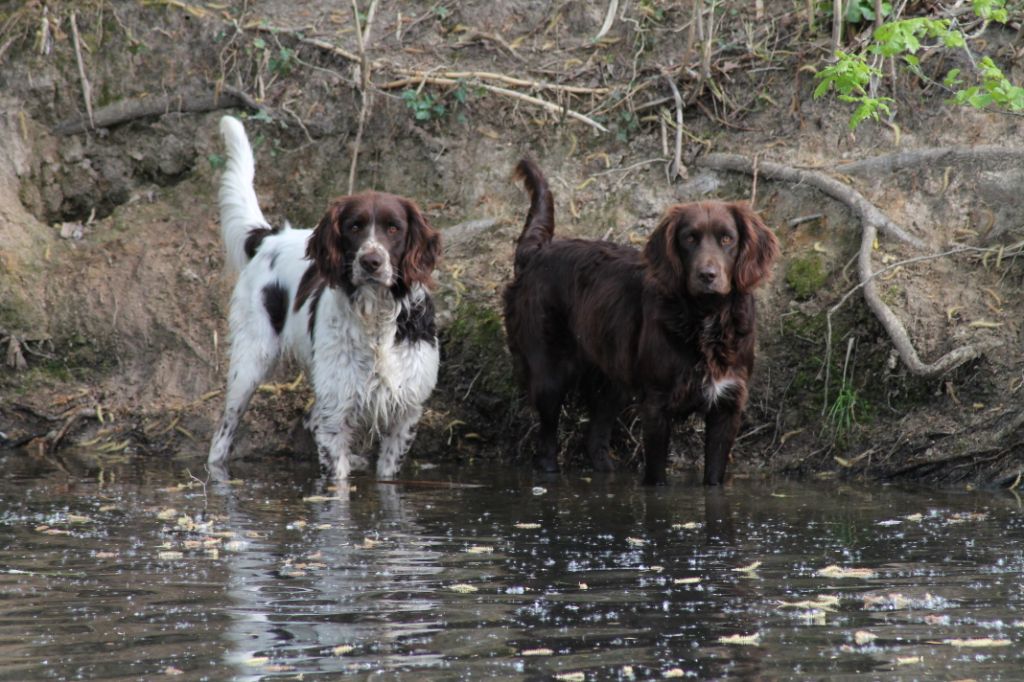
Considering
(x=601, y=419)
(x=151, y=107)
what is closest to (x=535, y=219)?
(x=601, y=419)

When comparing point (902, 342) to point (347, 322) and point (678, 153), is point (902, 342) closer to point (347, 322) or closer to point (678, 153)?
point (678, 153)

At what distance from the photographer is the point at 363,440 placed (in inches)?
323

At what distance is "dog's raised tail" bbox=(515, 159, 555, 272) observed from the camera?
841 centimetres

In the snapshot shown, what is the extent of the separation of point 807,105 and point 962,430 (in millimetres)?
2965

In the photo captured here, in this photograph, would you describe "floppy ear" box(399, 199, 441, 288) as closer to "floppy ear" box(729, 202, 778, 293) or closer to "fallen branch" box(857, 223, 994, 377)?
"floppy ear" box(729, 202, 778, 293)

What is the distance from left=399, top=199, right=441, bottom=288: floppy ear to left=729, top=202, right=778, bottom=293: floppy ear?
5.20 ft

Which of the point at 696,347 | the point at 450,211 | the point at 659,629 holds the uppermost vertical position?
the point at 450,211

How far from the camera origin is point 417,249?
25.0 feet

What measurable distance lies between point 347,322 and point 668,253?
1801mm

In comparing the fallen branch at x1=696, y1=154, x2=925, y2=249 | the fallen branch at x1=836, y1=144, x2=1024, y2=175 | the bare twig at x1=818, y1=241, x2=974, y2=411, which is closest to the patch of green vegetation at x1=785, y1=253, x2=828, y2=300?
the bare twig at x1=818, y1=241, x2=974, y2=411

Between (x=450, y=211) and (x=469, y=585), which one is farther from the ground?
(x=450, y=211)

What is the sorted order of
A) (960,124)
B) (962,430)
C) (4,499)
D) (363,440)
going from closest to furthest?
(4,499) < (962,430) < (363,440) < (960,124)

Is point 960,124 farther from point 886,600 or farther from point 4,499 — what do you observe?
point 4,499

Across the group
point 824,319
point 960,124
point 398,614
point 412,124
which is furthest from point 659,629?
point 412,124
